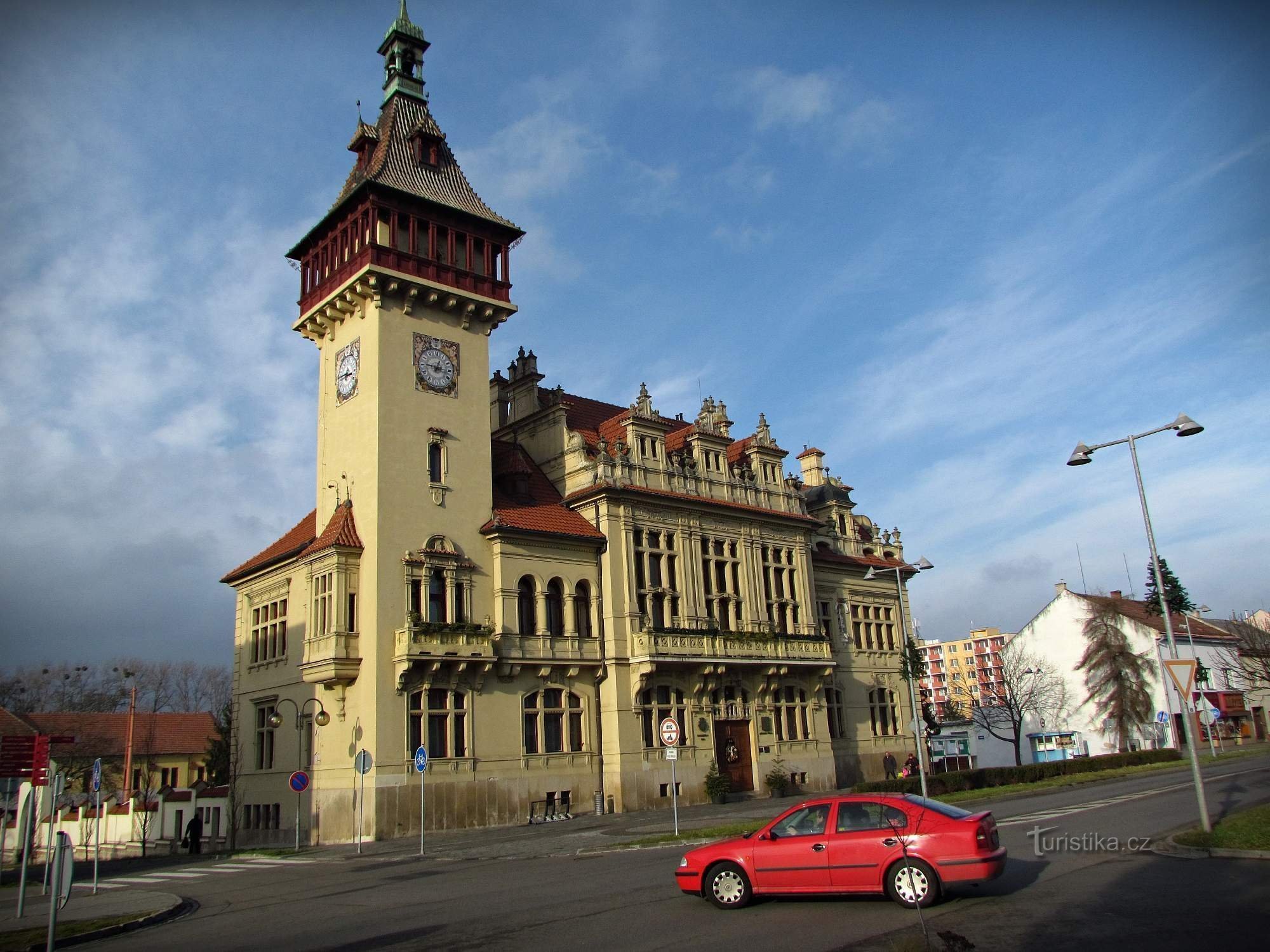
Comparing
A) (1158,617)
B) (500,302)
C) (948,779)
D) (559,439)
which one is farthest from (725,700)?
(1158,617)

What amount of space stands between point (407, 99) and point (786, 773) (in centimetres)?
3381

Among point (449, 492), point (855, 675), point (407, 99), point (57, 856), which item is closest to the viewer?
point (57, 856)

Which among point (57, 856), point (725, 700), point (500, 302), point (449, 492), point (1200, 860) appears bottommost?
point (1200, 860)

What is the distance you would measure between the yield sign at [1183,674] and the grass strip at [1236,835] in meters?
2.44

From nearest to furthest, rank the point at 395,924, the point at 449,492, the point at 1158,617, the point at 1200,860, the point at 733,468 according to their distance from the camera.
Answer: the point at 395,924
the point at 1200,860
the point at 449,492
the point at 733,468
the point at 1158,617

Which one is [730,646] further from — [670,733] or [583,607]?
[670,733]

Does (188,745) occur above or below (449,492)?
below

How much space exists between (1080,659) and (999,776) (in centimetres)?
4381

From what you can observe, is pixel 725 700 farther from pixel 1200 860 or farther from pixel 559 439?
pixel 1200 860

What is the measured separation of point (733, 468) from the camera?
4809 centimetres

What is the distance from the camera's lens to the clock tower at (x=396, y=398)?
35.5m

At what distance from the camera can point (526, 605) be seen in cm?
3969

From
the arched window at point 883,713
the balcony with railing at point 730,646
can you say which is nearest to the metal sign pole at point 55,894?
the balcony with railing at point 730,646

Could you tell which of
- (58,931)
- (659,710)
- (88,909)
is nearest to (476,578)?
(659,710)
